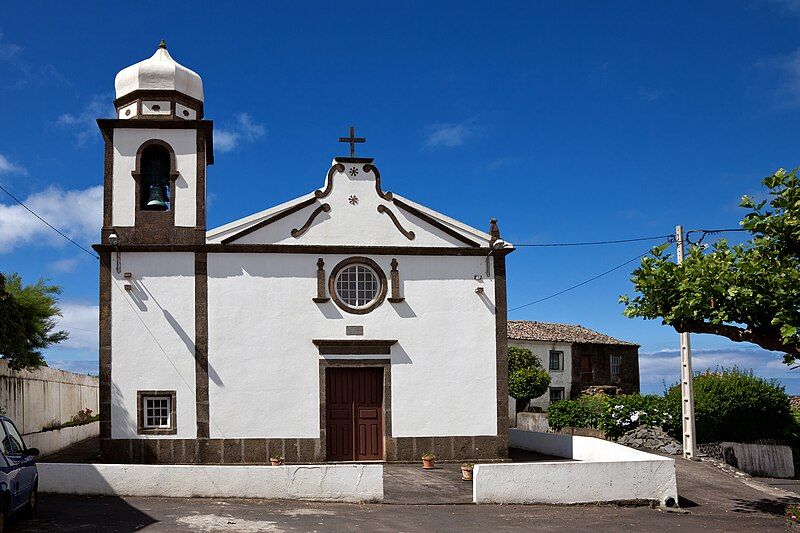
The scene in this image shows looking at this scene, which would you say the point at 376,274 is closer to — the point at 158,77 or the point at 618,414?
the point at 158,77

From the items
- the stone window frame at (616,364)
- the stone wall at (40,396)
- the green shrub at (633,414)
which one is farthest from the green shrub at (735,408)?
the stone window frame at (616,364)

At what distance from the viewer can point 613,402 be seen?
2481 centimetres

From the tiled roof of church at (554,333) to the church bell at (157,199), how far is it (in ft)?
→ 96.5

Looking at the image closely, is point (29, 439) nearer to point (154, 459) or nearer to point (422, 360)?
point (154, 459)

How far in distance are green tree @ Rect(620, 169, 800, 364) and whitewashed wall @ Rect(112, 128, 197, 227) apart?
10138 mm

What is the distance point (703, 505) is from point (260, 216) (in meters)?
11.2

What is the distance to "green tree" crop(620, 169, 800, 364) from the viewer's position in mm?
13445

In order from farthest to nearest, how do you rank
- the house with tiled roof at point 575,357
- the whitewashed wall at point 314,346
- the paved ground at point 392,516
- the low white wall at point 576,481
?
1. the house with tiled roof at point 575,357
2. the whitewashed wall at point 314,346
3. the low white wall at point 576,481
4. the paved ground at point 392,516

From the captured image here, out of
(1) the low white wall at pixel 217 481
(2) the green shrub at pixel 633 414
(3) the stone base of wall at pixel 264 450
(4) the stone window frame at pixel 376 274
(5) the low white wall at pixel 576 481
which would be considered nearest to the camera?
(1) the low white wall at pixel 217 481

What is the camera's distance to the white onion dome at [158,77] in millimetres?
19344

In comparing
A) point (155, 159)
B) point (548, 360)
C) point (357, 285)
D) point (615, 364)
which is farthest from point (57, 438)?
point (615, 364)

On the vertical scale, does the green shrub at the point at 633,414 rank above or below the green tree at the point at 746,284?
below

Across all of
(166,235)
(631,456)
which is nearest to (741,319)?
(631,456)

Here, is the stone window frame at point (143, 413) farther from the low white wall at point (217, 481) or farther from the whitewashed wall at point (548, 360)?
the whitewashed wall at point (548, 360)
